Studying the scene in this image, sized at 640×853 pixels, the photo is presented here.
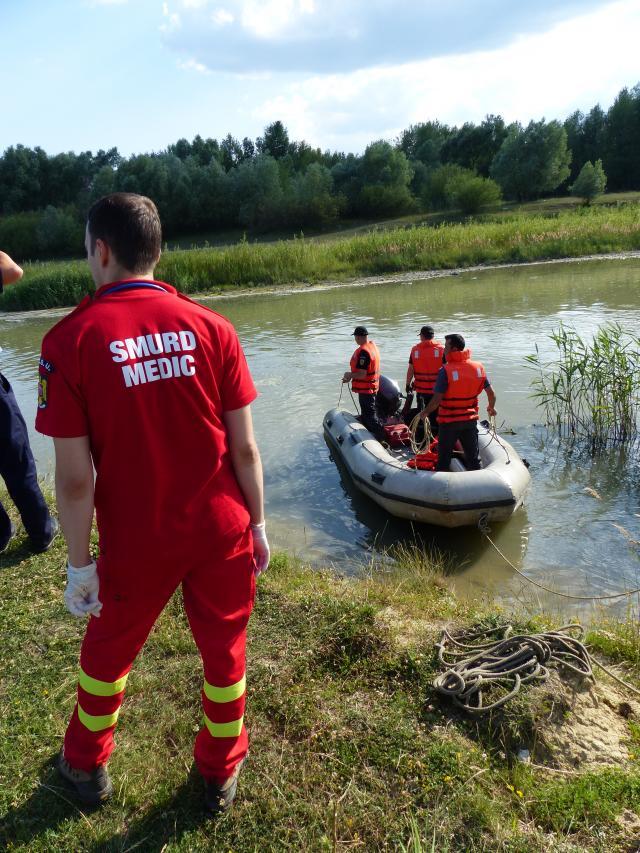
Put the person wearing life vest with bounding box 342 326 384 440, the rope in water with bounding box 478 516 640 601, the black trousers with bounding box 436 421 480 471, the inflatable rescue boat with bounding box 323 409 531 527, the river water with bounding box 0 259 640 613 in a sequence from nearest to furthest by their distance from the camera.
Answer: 1. the rope in water with bounding box 478 516 640 601
2. the river water with bounding box 0 259 640 613
3. the inflatable rescue boat with bounding box 323 409 531 527
4. the black trousers with bounding box 436 421 480 471
5. the person wearing life vest with bounding box 342 326 384 440

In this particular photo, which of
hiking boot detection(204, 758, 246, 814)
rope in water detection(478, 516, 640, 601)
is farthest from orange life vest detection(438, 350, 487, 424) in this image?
hiking boot detection(204, 758, 246, 814)

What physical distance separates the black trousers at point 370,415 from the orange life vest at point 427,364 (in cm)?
61

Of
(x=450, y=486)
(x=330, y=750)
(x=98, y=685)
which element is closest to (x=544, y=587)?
(x=450, y=486)

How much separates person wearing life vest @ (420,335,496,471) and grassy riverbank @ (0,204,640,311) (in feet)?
55.4

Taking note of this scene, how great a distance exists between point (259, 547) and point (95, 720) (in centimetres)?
71

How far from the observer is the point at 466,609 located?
346cm

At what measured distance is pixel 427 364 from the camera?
6.93 metres

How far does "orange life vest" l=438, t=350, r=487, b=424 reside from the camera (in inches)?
217

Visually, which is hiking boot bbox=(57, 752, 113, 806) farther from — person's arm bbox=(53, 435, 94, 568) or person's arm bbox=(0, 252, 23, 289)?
person's arm bbox=(0, 252, 23, 289)

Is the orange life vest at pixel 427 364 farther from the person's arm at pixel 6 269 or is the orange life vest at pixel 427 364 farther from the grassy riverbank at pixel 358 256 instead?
the grassy riverbank at pixel 358 256

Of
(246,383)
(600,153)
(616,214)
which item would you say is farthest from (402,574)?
(600,153)

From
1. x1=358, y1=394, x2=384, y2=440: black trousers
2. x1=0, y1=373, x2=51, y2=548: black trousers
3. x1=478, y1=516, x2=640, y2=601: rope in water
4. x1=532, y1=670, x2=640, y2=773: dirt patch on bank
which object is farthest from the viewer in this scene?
x1=358, y1=394, x2=384, y2=440: black trousers

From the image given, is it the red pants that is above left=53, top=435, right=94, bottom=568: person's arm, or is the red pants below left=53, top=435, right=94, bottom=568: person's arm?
below

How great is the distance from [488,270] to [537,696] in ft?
70.1
